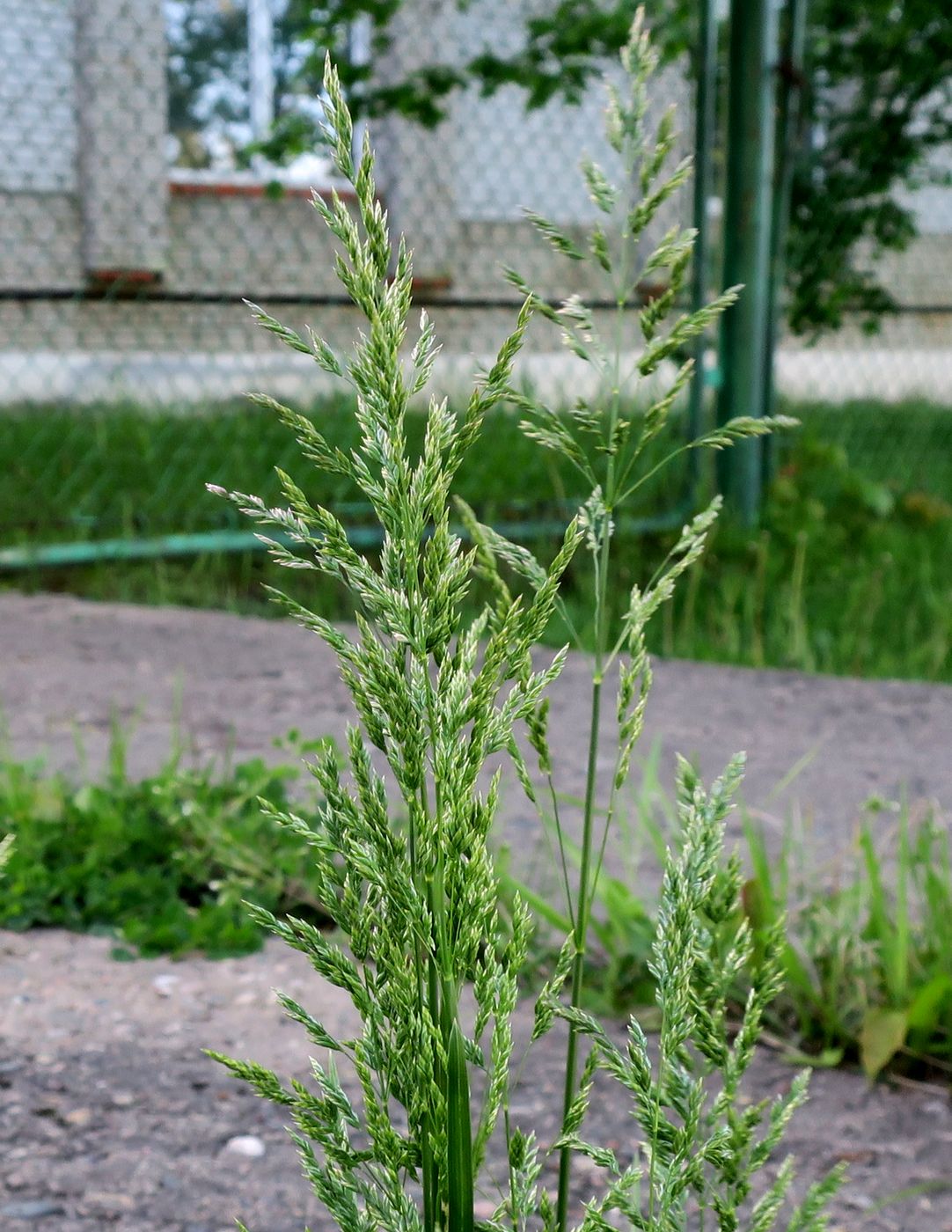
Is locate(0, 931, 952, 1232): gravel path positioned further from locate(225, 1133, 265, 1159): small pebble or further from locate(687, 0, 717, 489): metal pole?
locate(687, 0, 717, 489): metal pole

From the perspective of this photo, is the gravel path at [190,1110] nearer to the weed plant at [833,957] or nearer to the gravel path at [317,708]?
the weed plant at [833,957]

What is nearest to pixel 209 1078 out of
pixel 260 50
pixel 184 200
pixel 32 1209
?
pixel 32 1209

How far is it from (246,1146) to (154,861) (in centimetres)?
65

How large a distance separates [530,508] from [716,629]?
1.08 metres

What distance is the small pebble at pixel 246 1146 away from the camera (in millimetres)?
1236

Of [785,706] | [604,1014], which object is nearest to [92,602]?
[785,706]

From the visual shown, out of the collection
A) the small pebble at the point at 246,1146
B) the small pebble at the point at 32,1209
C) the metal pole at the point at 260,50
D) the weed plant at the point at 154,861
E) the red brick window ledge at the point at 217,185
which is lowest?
the small pebble at the point at 246,1146

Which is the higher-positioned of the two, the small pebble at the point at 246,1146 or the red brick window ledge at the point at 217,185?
the red brick window ledge at the point at 217,185

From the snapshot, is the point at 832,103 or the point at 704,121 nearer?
the point at 704,121

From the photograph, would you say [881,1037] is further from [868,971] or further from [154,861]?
[154,861]

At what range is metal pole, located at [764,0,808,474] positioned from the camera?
4.43 m

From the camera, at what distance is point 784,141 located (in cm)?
449

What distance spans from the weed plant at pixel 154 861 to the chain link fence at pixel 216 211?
374 centimetres

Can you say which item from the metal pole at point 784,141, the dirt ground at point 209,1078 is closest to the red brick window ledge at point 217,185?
the metal pole at point 784,141
